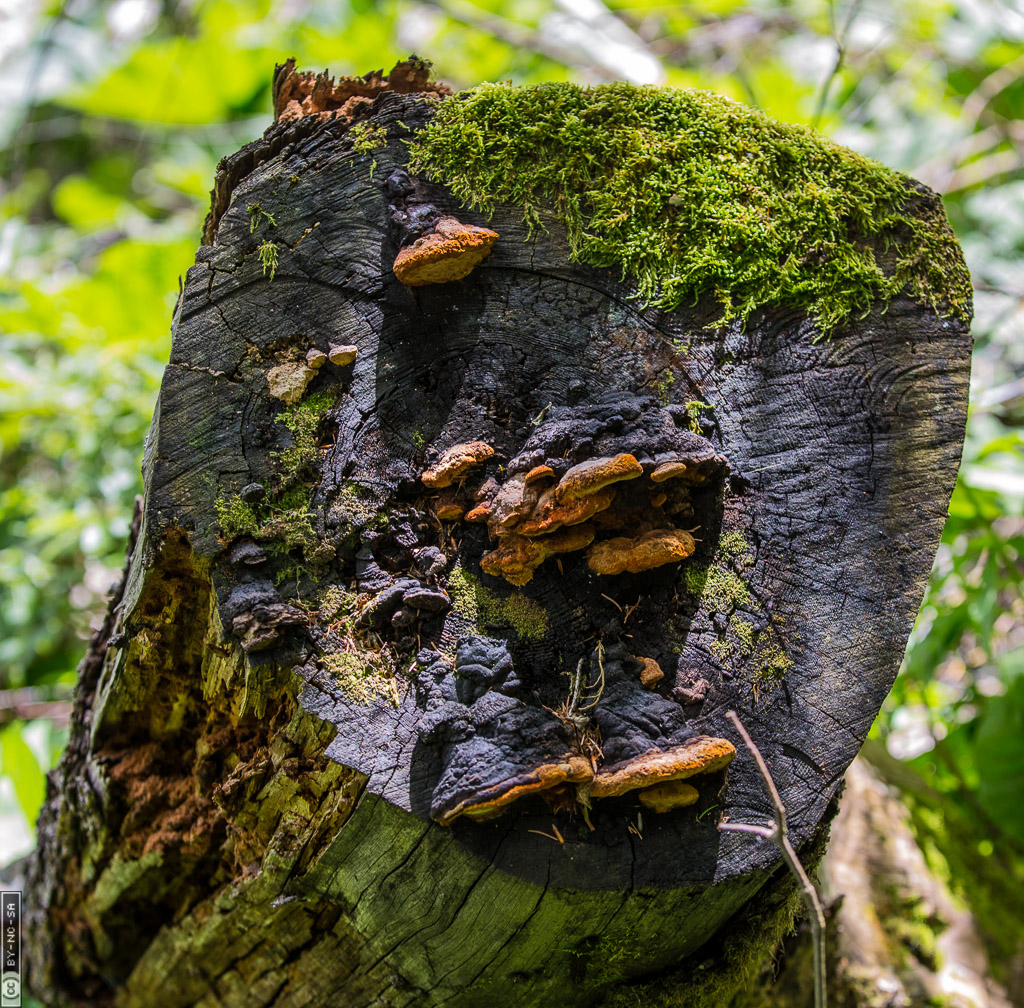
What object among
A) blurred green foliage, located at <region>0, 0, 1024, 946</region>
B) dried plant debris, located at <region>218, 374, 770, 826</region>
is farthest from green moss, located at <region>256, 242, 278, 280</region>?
blurred green foliage, located at <region>0, 0, 1024, 946</region>

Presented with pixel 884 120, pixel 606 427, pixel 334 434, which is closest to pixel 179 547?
pixel 334 434

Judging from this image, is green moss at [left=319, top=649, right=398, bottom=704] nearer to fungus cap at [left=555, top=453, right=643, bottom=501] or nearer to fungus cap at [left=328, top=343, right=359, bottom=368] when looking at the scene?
fungus cap at [left=555, top=453, right=643, bottom=501]

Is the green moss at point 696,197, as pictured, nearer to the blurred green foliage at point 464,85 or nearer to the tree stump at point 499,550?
the tree stump at point 499,550

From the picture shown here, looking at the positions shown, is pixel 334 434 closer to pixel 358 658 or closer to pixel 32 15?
pixel 358 658

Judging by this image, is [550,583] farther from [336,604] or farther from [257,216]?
[257,216]

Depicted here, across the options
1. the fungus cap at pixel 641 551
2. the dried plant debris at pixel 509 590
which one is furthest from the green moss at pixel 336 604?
the fungus cap at pixel 641 551
